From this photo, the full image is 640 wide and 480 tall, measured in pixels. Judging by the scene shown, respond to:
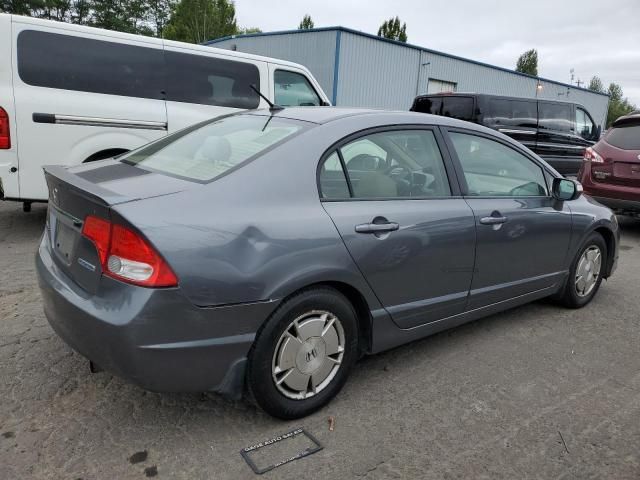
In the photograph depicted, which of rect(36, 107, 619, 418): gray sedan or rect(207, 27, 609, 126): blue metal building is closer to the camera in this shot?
rect(36, 107, 619, 418): gray sedan

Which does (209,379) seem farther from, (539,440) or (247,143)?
(539,440)

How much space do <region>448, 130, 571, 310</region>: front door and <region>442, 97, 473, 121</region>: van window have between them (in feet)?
21.4

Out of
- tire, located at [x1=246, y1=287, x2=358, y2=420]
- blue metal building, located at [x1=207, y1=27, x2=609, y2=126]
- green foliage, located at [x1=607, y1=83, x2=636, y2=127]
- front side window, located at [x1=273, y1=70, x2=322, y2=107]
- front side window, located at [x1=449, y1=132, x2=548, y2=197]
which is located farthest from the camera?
green foliage, located at [x1=607, y1=83, x2=636, y2=127]

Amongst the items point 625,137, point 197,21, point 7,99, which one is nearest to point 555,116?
point 625,137

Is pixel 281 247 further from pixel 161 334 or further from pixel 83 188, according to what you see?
pixel 83 188

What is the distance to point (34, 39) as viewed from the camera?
504 centimetres

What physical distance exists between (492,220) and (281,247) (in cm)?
156

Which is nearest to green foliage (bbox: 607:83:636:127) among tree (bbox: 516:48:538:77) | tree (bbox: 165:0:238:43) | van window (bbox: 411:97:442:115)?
tree (bbox: 516:48:538:77)

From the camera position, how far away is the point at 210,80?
245 inches

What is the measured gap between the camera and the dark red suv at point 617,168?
6992 mm

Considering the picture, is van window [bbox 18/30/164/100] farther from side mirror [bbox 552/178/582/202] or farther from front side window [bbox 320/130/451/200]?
side mirror [bbox 552/178/582/202]

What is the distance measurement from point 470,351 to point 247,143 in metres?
1.94

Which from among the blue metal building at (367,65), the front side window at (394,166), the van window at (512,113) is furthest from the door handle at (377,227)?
the blue metal building at (367,65)

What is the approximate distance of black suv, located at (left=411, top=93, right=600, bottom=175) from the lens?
9977mm
